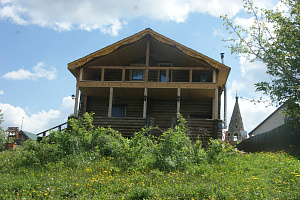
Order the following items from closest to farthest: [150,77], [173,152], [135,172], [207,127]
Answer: [135,172], [173,152], [207,127], [150,77]

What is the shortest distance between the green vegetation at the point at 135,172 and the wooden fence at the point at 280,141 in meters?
4.17

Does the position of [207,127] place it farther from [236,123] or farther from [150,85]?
[236,123]

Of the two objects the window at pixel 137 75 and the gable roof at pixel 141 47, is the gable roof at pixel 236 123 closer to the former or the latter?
the gable roof at pixel 141 47

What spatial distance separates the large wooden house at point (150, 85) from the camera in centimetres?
1867

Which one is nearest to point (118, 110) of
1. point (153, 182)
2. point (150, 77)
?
point (150, 77)

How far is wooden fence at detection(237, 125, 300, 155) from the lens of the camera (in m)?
15.7

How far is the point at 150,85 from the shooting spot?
1953 cm

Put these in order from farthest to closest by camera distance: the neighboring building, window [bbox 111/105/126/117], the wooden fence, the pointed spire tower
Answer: the pointed spire tower
the neighboring building
window [bbox 111/105/126/117]
the wooden fence

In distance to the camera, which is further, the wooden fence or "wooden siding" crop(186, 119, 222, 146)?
"wooden siding" crop(186, 119, 222, 146)

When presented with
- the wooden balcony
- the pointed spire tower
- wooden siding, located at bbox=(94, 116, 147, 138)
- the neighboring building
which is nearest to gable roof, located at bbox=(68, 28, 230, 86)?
the wooden balcony

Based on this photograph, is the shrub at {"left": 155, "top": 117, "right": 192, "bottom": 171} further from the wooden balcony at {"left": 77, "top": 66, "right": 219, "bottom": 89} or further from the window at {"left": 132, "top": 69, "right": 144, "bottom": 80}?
the window at {"left": 132, "top": 69, "right": 144, "bottom": 80}

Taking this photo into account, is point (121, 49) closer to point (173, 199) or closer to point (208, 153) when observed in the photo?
point (208, 153)

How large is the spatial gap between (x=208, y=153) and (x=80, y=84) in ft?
35.3

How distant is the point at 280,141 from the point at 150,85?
7.90 metres
